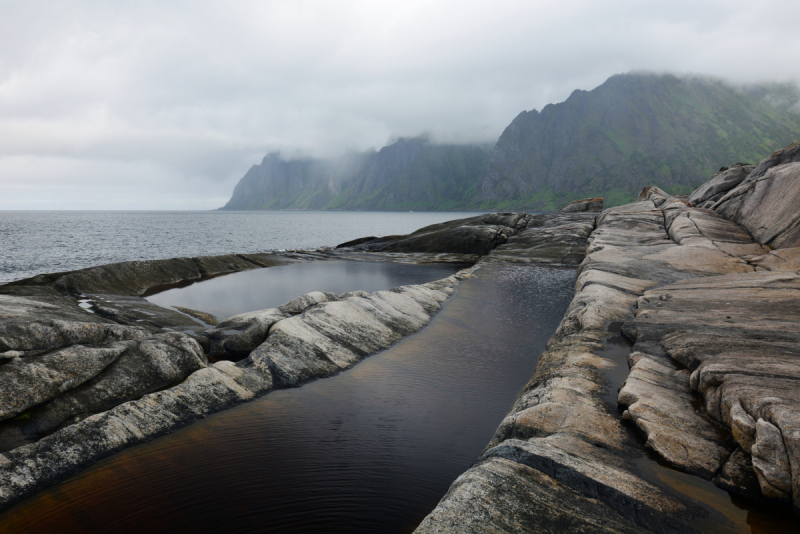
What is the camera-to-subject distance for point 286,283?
4553 centimetres

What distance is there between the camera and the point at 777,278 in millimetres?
18547

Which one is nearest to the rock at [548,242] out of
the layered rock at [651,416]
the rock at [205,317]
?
the layered rock at [651,416]

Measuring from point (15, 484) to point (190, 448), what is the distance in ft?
13.1

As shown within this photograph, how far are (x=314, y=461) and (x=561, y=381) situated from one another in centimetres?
841

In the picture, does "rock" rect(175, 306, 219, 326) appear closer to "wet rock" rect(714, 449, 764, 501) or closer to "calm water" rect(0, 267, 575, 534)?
"calm water" rect(0, 267, 575, 534)

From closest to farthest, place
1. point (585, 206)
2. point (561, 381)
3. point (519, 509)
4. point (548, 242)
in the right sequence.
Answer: point (519, 509), point (561, 381), point (548, 242), point (585, 206)

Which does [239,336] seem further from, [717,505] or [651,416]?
[717,505]

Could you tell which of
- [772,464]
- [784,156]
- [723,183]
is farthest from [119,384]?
[723,183]

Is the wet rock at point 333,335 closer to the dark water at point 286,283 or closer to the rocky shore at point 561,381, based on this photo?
the rocky shore at point 561,381

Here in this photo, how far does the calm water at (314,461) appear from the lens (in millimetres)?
9828

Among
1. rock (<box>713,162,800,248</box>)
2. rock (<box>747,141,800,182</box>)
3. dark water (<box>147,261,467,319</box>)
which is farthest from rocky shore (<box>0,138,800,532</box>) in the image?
rock (<box>747,141,800,182</box>)

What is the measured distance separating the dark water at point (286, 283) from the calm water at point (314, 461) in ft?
56.5

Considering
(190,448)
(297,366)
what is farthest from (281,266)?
(190,448)

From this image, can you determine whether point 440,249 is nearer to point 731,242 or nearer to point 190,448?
point 731,242
